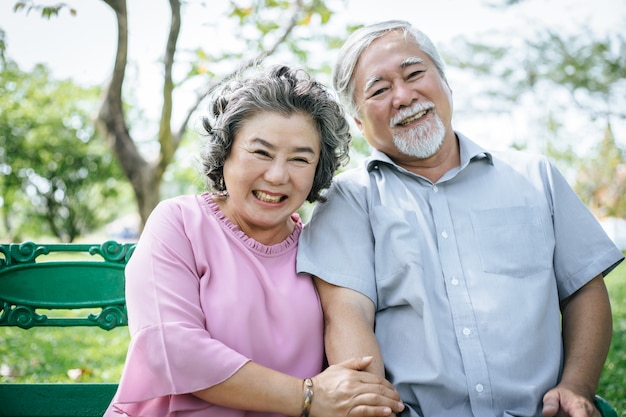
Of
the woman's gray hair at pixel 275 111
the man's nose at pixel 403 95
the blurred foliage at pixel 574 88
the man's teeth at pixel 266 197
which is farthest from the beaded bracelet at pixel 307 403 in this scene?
the blurred foliage at pixel 574 88

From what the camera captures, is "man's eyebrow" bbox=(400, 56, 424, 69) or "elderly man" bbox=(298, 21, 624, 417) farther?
"man's eyebrow" bbox=(400, 56, 424, 69)

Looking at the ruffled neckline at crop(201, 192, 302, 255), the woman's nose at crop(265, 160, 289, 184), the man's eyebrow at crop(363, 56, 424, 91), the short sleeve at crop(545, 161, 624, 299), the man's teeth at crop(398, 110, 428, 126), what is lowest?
A: the short sleeve at crop(545, 161, 624, 299)

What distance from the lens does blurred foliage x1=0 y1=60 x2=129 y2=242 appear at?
2405cm

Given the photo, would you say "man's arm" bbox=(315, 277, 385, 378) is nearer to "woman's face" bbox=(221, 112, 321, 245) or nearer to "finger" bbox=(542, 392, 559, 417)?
"woman's face" bbox=(221, 112, 321, 245)

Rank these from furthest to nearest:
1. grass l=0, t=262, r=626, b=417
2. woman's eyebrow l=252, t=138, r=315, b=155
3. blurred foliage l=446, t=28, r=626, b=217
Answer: blurred foliage l=446, t=28, r=626, b=217, grass l=0, t=262, r=626, b=417, woman's eyebrow l=252, t=138, r=315, b=155

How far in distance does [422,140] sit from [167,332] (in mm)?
1411

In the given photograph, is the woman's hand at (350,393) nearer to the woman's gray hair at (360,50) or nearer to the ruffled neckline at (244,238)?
the ruffled neckline at (244,238)

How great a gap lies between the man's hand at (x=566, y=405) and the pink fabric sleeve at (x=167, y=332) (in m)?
1.17

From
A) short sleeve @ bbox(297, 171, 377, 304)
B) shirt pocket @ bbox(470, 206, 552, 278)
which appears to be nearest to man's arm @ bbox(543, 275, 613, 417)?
shirt pocket @ bbox(470, 206, 552, 278)

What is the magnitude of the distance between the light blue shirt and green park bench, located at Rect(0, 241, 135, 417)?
3.29ft

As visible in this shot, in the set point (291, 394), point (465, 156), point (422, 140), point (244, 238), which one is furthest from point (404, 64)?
point (291, 394)

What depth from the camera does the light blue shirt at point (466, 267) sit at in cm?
237

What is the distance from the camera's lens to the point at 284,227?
2.61 m

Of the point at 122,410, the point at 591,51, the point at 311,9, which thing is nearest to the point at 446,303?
the point at 122,410
